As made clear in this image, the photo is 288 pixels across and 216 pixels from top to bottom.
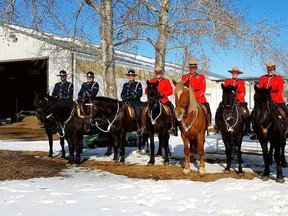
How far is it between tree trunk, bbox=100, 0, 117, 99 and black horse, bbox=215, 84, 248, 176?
8.54 meters

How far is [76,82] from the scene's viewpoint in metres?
23.7

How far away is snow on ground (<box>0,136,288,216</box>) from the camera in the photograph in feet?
20.1

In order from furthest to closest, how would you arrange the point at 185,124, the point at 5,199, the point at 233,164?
1. the point at 233,164
2. the point at 185,124
3. the point at 5,199

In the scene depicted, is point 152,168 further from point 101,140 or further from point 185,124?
point 101,140

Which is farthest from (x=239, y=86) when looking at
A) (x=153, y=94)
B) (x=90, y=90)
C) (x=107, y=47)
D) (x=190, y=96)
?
(x=107, y=47)

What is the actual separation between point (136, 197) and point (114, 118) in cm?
439

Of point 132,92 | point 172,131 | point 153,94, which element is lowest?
point 172,131

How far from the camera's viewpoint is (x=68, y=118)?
36.5 feet

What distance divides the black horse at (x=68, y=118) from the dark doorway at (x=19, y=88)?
85.0 feet

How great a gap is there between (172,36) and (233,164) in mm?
8344

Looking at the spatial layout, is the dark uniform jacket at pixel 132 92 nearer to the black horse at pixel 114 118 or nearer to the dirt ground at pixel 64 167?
the black horse at pixel 114 118

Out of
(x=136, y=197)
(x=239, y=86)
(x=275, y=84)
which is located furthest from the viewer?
(x=239, y=86)

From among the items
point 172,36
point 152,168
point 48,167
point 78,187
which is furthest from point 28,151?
point 172,36

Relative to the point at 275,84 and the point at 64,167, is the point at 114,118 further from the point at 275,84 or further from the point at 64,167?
the point at 275,84
